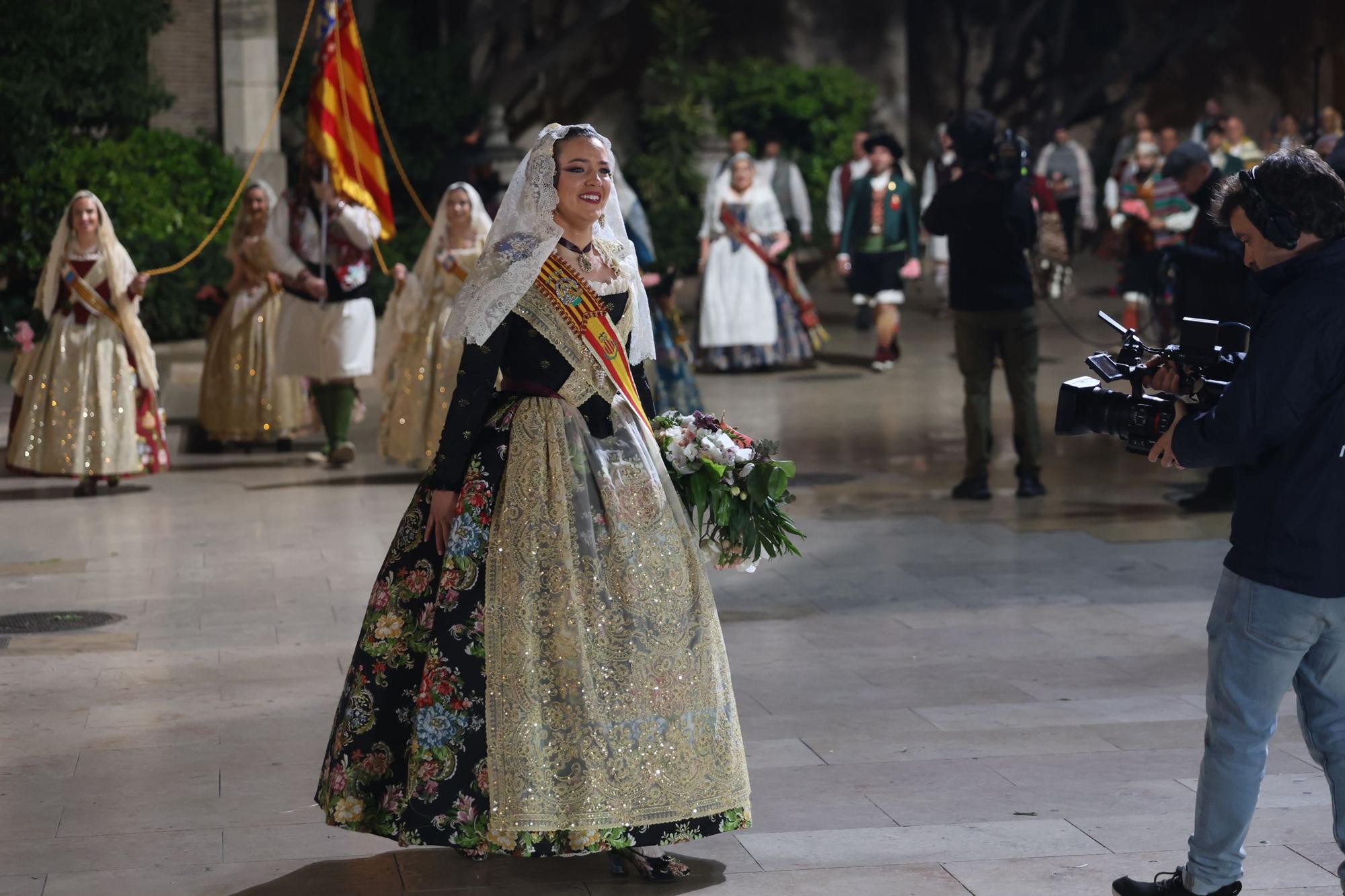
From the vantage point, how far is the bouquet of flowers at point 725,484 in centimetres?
465

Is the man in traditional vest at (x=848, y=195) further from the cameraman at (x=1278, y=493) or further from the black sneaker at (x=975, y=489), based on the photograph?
the cameraman at (x=1278, y=493)

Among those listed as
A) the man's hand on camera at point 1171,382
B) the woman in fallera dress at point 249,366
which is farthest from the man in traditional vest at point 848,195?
the man's hand on camera at point 1171,382

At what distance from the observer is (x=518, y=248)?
4574 millimetres

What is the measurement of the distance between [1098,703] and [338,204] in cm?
634

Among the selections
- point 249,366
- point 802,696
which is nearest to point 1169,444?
point 802,696

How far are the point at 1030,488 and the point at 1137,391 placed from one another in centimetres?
598

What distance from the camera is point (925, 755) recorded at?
5.47m

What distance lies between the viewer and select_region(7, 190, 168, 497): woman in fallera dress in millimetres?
10234

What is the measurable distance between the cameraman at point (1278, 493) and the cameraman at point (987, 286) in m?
5.69

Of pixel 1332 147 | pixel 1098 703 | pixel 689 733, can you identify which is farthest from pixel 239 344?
pixel 689 733

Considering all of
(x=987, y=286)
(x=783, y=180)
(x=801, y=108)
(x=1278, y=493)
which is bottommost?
(x=1278, y=493)

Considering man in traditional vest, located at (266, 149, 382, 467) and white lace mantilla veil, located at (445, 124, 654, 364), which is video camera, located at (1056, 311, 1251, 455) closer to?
white lace mantilla veil, located at (445, 124, 654, 364)

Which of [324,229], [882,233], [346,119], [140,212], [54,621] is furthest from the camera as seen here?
[140,212]

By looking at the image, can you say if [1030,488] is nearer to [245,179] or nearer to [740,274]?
[245,179]
